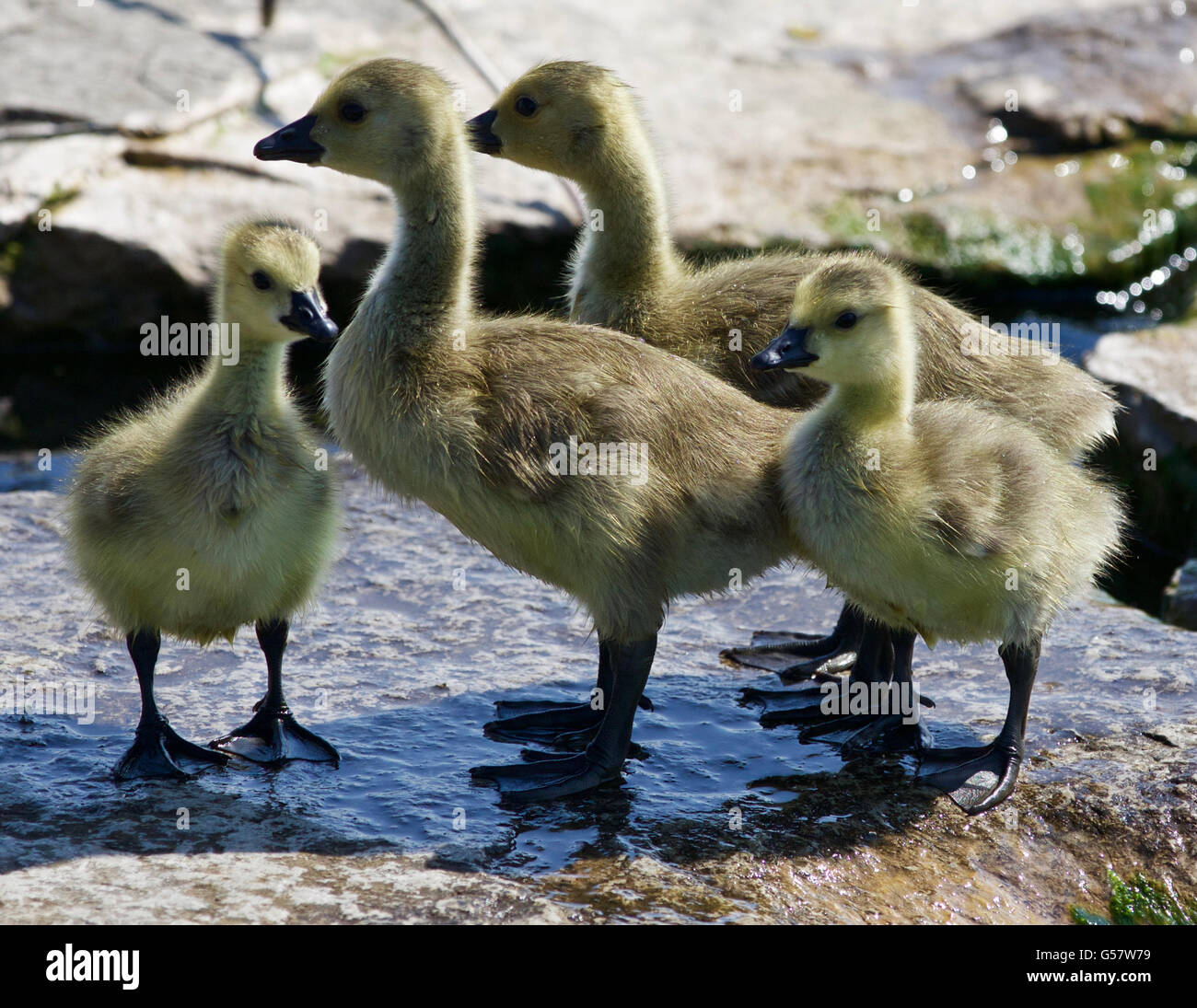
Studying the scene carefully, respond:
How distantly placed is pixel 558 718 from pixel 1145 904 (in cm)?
190

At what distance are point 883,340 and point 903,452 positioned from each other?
334 millimetres

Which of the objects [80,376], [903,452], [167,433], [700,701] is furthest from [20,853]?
[80,376]

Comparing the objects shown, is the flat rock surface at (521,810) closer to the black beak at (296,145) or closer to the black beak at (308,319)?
the black beak at (308,319)

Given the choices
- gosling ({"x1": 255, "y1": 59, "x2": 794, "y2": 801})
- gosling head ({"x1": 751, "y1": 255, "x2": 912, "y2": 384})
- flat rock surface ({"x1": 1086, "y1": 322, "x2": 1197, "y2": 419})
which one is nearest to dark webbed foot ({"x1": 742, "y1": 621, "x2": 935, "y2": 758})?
gosling ({"x1": 255, "y1": 59, "x2": 794, "y2": 801})

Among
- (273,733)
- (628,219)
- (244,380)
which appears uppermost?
(628,219)

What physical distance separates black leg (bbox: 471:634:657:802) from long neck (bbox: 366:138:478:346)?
1.16 meters

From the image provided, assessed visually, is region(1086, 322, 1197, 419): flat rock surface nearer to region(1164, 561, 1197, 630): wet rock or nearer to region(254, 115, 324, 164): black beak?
region(1164, 561, 1197, 630): wet rock

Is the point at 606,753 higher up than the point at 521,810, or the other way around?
the point at 606,753

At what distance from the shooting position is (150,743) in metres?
4.57

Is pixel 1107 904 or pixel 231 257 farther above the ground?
pixel 231 257

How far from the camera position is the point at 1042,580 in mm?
4598

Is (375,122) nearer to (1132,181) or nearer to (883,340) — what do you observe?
(883,340)

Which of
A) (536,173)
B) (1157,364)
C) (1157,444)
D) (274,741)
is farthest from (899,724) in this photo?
(536,173)

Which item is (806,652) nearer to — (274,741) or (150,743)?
(274,741)
